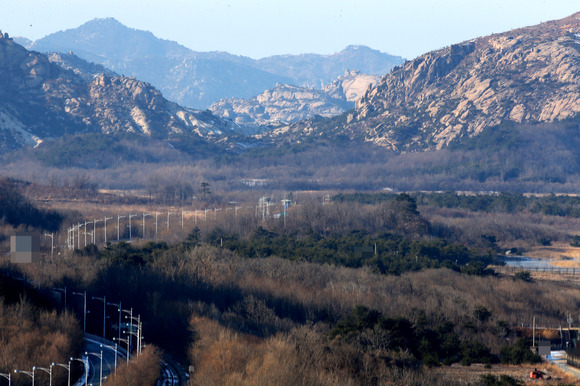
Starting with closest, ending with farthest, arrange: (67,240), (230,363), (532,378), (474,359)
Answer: (230,363) < (532,378) < (474,359) < (67,240)

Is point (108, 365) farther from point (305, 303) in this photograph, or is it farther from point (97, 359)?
point (305, 303)

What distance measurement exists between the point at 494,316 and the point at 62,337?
4006 centimetres

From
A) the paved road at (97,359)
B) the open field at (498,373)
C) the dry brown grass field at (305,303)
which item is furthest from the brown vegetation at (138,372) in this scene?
the open field at (498,373)

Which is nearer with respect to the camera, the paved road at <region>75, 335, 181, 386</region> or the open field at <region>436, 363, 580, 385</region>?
the paved road at <region>75, 335, 181, 386</region>

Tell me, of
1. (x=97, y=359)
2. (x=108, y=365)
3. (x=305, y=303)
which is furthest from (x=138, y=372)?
(x=305, y=303)

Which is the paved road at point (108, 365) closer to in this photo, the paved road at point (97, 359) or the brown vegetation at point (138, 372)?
the paved road at point (97, 359)

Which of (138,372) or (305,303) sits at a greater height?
(305,303)

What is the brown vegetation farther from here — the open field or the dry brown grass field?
the open field

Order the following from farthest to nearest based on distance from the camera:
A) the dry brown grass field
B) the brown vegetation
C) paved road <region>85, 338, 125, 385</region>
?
the dry brown grass field, paved road <region>85, 338, 125, 385</region>, the brown vegetation

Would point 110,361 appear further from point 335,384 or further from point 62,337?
point 335,384

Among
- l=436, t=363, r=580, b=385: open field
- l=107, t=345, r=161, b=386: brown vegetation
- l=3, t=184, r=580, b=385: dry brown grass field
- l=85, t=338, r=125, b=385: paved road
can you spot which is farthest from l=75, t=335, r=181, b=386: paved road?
l=436, t=363, r=580, b=385: open field

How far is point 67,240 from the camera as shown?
10981cm

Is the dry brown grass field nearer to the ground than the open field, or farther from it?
farther from it

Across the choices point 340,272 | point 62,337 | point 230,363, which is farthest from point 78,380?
point 340,272
